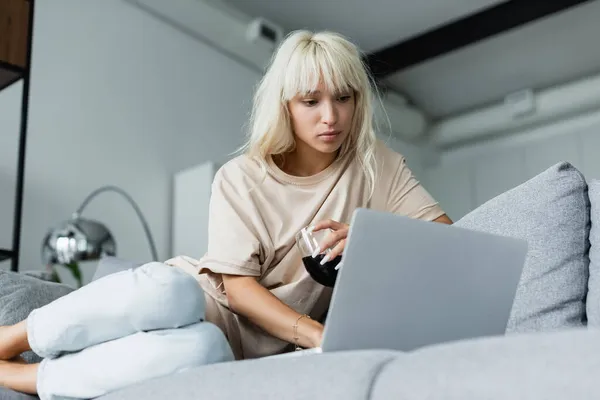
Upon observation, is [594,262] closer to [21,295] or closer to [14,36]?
[21,295]

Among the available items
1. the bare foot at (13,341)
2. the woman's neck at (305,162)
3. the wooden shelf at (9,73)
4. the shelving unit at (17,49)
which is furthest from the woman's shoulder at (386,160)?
the wooden shelf at (9,73)

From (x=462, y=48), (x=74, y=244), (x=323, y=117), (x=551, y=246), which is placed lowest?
(x=74, y=244)

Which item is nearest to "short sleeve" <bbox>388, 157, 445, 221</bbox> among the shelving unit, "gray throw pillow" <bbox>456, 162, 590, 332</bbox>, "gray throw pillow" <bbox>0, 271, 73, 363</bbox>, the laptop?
"gray throw pillow" <bbox>456, 162, 590, 332</bbox>

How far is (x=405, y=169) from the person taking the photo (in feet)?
5.62

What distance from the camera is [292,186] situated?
5.25 feet

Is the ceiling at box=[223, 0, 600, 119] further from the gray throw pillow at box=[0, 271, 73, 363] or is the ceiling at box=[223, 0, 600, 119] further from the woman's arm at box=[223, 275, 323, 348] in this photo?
the woman's arm at box=[223, 275, 323, 348]

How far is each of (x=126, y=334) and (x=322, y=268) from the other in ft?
1.11

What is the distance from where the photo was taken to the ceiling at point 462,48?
469cm

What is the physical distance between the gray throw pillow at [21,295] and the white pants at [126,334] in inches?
14.9

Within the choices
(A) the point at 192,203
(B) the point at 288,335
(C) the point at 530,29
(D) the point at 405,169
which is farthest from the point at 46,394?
(C) the point at 530,29

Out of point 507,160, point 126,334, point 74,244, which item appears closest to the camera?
point 126,334

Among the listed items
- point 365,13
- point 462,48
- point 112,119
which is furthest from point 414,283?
point 462,48

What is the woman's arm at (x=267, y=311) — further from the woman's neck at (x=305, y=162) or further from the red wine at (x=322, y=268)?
the woman's neck at (x=305, y=162)

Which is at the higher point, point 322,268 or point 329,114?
point 329,114
